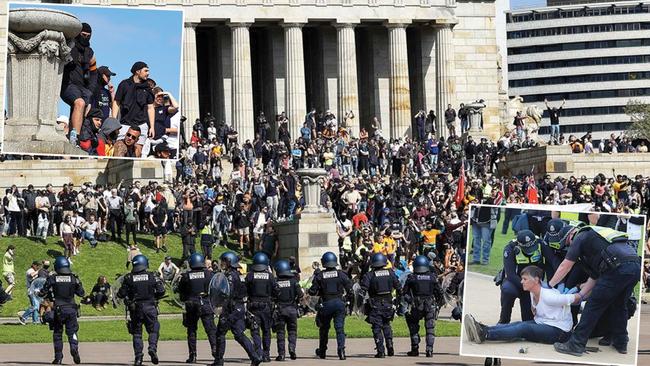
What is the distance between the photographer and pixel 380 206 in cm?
5931

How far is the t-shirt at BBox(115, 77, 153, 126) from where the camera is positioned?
22422 mm

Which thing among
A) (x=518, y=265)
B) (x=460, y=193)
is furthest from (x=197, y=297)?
(x=460, y=193)

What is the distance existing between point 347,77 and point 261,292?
53214 mm

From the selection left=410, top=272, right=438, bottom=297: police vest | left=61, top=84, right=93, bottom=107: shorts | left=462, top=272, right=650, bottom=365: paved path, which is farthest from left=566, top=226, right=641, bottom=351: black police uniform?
left=410, top=272, right=438, bottom=297: police vest

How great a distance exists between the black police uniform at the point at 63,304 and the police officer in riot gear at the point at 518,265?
408 inches

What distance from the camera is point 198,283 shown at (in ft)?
107

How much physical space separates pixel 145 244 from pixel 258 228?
358cm

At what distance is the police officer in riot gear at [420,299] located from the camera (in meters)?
34.0

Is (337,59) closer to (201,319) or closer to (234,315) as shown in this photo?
(201,319)

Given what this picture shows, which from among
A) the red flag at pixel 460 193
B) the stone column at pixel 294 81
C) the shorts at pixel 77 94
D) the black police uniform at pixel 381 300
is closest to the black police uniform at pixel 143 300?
the black police uniform at pixel 381 300

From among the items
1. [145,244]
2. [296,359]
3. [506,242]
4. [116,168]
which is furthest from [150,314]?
[116,168]

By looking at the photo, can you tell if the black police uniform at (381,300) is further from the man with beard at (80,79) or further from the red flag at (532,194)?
the red flag at (532,194)

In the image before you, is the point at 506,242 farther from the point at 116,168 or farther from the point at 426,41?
the point at 426,41

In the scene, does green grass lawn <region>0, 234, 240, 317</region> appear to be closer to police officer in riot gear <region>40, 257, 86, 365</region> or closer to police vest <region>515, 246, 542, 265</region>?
police officer in riot gear <region>40, 257, 86, 365</region>
